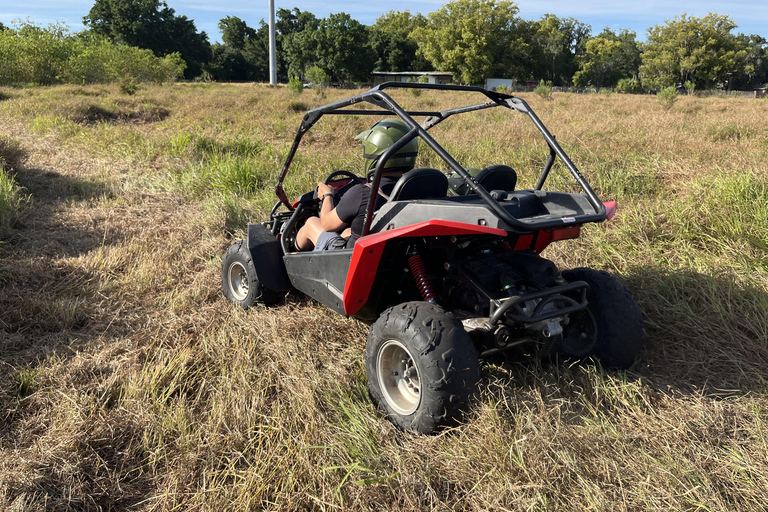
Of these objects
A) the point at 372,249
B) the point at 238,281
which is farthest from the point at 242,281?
the point at 372,249

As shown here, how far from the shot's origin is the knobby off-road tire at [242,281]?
12.3ft

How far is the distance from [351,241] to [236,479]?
1338 millimetres

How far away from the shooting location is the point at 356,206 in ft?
9.70

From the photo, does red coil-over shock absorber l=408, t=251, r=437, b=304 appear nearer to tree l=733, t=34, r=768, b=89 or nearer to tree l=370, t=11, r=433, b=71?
tree l=370, t=11, r=433, b=71

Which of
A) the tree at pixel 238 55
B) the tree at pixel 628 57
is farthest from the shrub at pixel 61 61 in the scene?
the tree at pixel 628 57

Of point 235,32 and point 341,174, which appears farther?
point 235,32

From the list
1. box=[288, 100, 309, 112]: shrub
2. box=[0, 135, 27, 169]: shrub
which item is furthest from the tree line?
box=[0, 135, 27, 169]: shrub

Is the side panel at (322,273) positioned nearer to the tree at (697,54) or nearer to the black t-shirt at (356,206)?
the black t-shirt at (356,206)

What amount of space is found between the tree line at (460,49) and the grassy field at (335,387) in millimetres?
61492

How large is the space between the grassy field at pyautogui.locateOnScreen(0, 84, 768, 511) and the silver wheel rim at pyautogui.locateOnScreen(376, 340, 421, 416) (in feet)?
0.46

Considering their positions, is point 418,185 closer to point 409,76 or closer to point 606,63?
point 409,76

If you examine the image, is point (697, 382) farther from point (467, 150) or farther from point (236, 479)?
point (467, 150)

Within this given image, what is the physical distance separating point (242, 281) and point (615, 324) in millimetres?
2714

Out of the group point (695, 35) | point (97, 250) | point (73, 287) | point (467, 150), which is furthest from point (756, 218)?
point (695, 35)
